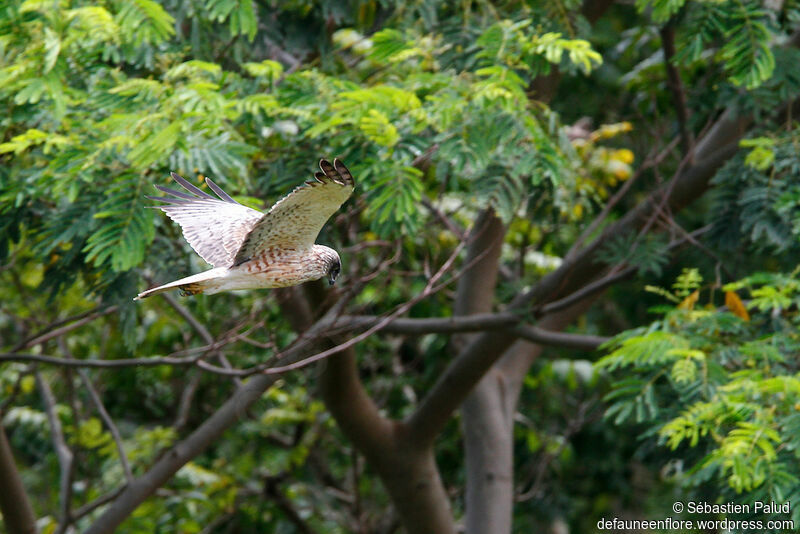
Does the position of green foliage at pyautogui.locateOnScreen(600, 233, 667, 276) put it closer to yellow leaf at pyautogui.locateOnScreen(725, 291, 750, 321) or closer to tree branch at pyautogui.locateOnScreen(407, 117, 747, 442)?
tree branch at pyautogui.locateOnScreen(407, 117, 747, 442)

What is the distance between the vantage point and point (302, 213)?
354 cm

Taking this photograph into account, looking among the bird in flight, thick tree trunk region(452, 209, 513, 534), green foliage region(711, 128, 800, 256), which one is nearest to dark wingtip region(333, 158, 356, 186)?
the bird in flight

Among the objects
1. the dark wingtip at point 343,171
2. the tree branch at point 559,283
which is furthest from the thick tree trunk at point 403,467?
the dark wingtip at point 343,171

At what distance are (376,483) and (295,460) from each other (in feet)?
5.37

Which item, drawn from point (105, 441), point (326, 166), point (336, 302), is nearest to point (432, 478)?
point (336, 302)

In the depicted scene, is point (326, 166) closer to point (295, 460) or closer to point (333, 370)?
point (333, 370)

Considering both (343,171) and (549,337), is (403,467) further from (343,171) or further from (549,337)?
(343,171)

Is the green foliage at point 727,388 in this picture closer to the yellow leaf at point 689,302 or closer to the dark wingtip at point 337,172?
the yellow leaf at point 689,302

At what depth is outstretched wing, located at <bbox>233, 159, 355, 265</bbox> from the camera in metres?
3.25

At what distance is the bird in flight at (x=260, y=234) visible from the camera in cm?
338

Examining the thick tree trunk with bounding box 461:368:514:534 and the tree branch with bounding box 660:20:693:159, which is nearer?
the tree branch with bounding box 660:20:693:159

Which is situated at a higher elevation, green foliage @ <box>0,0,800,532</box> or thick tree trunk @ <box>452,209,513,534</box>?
green foliage @ <box>0,0,800,532</box>

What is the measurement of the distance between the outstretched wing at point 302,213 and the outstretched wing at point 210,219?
359 millimetres

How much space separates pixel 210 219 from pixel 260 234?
2.55ft
